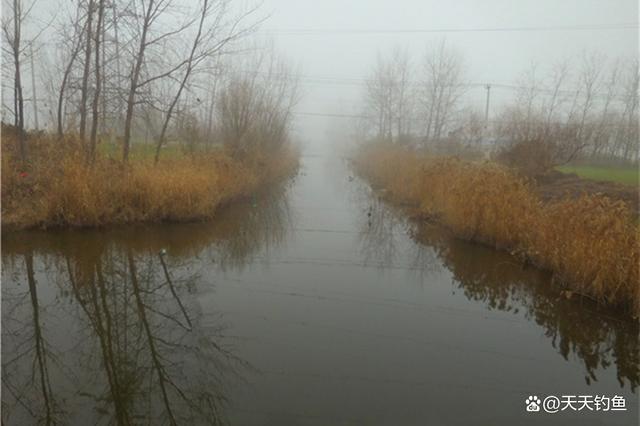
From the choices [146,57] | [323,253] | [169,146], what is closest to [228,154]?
[146,57]

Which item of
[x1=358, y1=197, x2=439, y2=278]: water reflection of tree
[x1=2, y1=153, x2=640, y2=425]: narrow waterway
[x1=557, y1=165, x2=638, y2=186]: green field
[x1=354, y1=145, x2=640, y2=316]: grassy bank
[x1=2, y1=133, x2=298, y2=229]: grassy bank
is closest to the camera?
[x1=2, y1=153, x2=640, y2=425]: narrow waterway

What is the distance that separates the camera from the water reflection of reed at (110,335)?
3289 millimetres

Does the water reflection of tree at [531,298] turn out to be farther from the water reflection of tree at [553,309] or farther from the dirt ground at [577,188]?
the dirt ground at [577,188]

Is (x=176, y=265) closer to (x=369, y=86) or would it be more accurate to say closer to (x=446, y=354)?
(x=446, y=354)

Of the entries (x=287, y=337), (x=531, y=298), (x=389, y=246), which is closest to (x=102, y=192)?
(x=287, y=337)

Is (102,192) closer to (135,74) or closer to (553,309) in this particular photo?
(135,74)

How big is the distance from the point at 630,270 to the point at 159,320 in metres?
5.83

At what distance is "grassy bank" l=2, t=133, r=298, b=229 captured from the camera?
798 cm

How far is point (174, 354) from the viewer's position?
4.09 metres

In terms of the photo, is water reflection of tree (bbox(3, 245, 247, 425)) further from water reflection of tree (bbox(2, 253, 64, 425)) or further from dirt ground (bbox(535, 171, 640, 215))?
dirt ground (bbox(535, 171, 640, 215))

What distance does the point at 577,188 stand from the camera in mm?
13156

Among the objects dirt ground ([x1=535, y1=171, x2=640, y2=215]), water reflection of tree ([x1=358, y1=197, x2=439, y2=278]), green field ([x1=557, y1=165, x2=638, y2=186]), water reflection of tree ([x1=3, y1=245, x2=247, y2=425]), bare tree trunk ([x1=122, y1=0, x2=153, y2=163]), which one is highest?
bare tree trunk ([x1=122, y1=0, x2=153, y2=163])

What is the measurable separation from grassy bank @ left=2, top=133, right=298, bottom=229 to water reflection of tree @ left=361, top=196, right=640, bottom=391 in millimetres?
4354

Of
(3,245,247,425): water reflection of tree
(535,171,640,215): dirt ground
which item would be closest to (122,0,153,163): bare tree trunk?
(3,245,247,425): water reflection of tree
